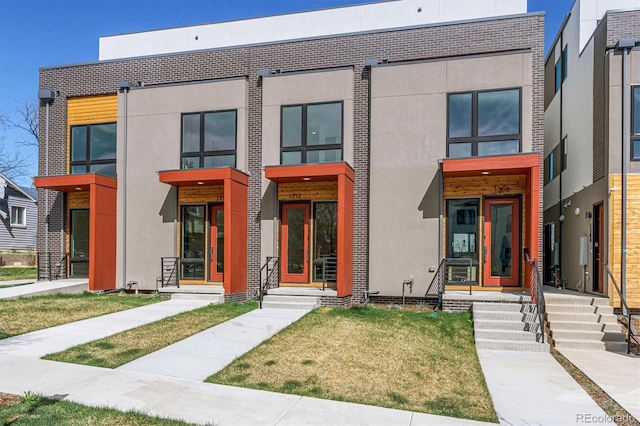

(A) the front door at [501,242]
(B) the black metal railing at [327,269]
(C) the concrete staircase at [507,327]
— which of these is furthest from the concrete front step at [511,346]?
(B) the black metal railing at [327,269]

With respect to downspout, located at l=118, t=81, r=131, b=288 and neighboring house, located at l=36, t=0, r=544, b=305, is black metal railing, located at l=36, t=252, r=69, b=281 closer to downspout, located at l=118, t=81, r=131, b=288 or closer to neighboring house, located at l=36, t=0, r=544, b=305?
neighboring house, located at l=36, t=0, r=544, b=305

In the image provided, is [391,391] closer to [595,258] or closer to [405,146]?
[405,146]

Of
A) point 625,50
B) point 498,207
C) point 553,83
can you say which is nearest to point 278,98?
point 498,207

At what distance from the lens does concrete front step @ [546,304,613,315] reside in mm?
9445

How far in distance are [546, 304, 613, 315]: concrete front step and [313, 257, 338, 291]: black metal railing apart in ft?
17.5

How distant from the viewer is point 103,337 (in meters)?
7.75

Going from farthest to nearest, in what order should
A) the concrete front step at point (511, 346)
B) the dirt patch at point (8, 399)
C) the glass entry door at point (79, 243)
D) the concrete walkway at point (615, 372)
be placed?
1. the glass entry door at point (79, 243)
2. the concrete front step at point (511, 346)
3. the concrete walkway at point (615, 372)
4. the dirt patch at point (8, 399)

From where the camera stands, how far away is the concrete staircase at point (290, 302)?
34.9 feet

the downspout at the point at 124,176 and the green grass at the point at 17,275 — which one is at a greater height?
the downspout at the point at 124,176

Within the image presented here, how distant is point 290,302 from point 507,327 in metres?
Answer: 5.09

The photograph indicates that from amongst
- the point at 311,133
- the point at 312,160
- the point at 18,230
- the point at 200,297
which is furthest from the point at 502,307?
the point at 18,230

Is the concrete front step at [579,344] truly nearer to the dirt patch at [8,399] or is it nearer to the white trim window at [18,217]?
the dirt patch at [8,399]

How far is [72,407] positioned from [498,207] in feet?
33.0

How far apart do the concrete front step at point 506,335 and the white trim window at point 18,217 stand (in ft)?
104
